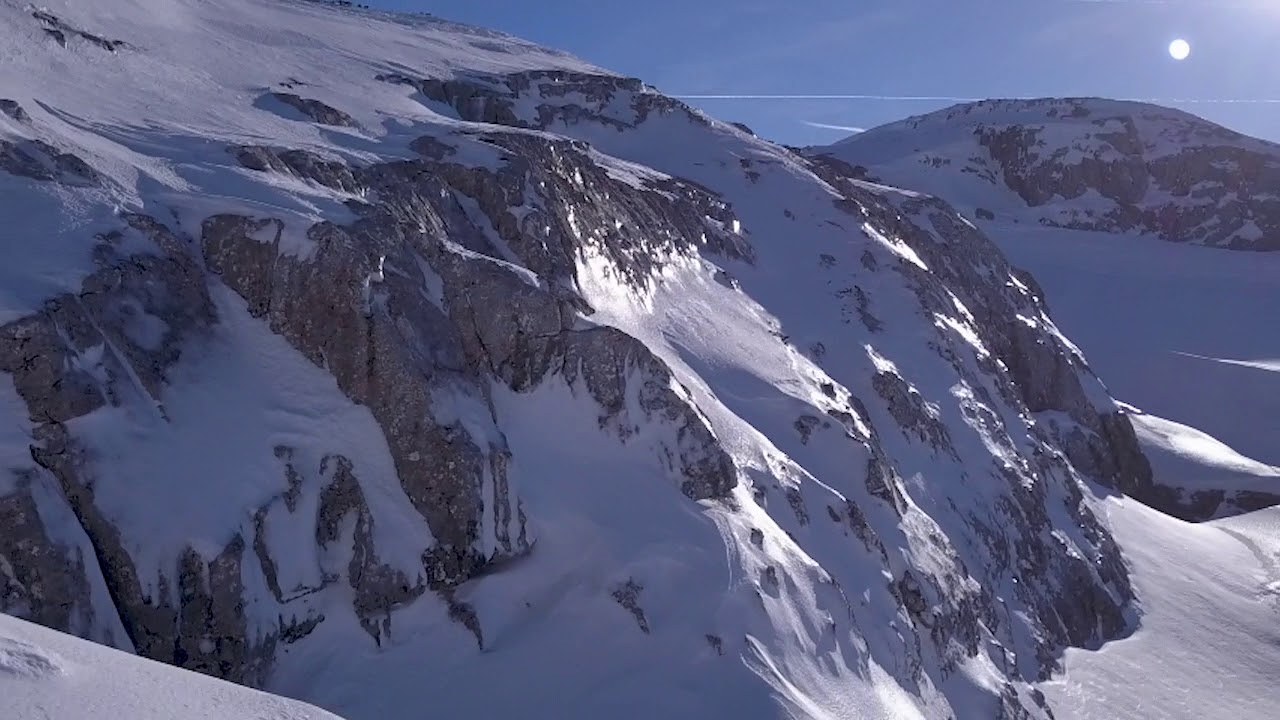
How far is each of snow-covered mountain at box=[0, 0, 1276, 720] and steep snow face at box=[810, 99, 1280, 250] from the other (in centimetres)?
5904

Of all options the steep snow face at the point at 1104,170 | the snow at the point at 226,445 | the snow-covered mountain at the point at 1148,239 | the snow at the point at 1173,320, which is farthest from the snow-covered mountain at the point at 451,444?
the steep snow face at the point at 1104,170

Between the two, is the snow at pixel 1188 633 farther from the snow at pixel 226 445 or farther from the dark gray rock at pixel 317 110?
the dark gray rock at pixel 317 110

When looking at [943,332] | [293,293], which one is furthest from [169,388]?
[943,332]

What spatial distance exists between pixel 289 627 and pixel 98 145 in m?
8.29

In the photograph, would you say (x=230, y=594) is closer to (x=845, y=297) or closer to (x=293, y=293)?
Result: (x=293, y=293)

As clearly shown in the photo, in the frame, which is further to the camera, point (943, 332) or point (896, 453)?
point (943, 332)

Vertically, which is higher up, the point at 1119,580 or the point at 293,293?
the point at 293,293

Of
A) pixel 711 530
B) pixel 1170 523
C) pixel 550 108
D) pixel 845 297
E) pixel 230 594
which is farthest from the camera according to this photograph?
pixel 550 108

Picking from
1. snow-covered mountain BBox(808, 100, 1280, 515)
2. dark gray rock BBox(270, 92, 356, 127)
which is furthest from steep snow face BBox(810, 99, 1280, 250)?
dark gray rock BBox(270, 92, 356, 127)

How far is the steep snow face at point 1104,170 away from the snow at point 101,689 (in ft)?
258

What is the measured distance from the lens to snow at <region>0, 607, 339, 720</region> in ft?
20.5

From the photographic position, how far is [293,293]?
13.8 meters

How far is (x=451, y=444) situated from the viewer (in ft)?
44.4

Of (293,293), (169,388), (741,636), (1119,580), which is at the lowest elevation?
(1119,580)
